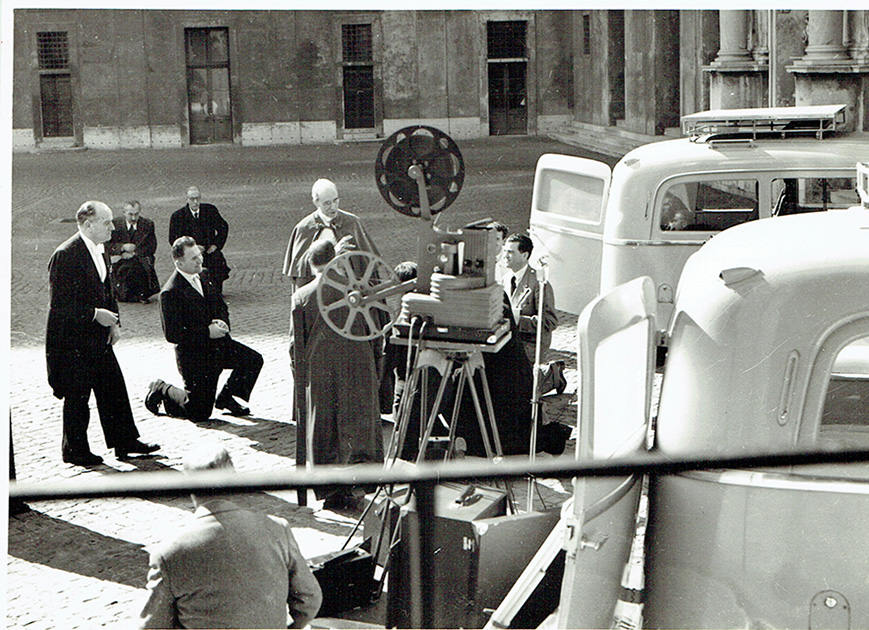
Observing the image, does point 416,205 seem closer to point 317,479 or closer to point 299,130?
point 317,479

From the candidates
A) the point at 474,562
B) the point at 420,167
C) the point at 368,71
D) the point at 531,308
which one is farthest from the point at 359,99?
the point at 474,562

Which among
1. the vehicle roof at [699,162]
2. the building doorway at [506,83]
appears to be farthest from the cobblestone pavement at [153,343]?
the vehicle roof at [699,162]

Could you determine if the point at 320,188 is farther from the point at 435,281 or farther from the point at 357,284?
the point at 435,281

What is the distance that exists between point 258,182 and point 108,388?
12.9 ft

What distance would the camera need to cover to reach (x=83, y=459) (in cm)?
446

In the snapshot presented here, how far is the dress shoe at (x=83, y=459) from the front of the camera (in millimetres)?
4449

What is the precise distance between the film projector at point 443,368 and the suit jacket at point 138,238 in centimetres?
313

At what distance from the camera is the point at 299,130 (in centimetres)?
814

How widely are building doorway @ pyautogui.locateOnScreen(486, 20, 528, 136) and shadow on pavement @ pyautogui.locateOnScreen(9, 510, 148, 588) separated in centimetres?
306

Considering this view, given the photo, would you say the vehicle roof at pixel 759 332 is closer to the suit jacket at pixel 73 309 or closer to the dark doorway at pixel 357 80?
the dark doorway at pixel 357 80

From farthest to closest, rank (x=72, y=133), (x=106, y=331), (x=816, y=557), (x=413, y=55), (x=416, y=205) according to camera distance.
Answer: (x=72, y=133) < (x=413, y=55) < (x=106, y=331) < (x=416, y=205) < (x=816, y=557)

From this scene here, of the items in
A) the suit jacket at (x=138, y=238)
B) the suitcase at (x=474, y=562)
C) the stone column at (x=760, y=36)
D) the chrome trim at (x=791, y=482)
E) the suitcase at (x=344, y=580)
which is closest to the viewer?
the chrome trim at (x=791, y=482)

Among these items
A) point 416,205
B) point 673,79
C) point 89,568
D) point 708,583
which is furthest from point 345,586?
point 673,79

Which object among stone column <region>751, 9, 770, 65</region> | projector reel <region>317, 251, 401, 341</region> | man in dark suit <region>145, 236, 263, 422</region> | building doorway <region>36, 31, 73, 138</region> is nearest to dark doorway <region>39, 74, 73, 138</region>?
building doorway <region>36, 31, 73, 138</region>
